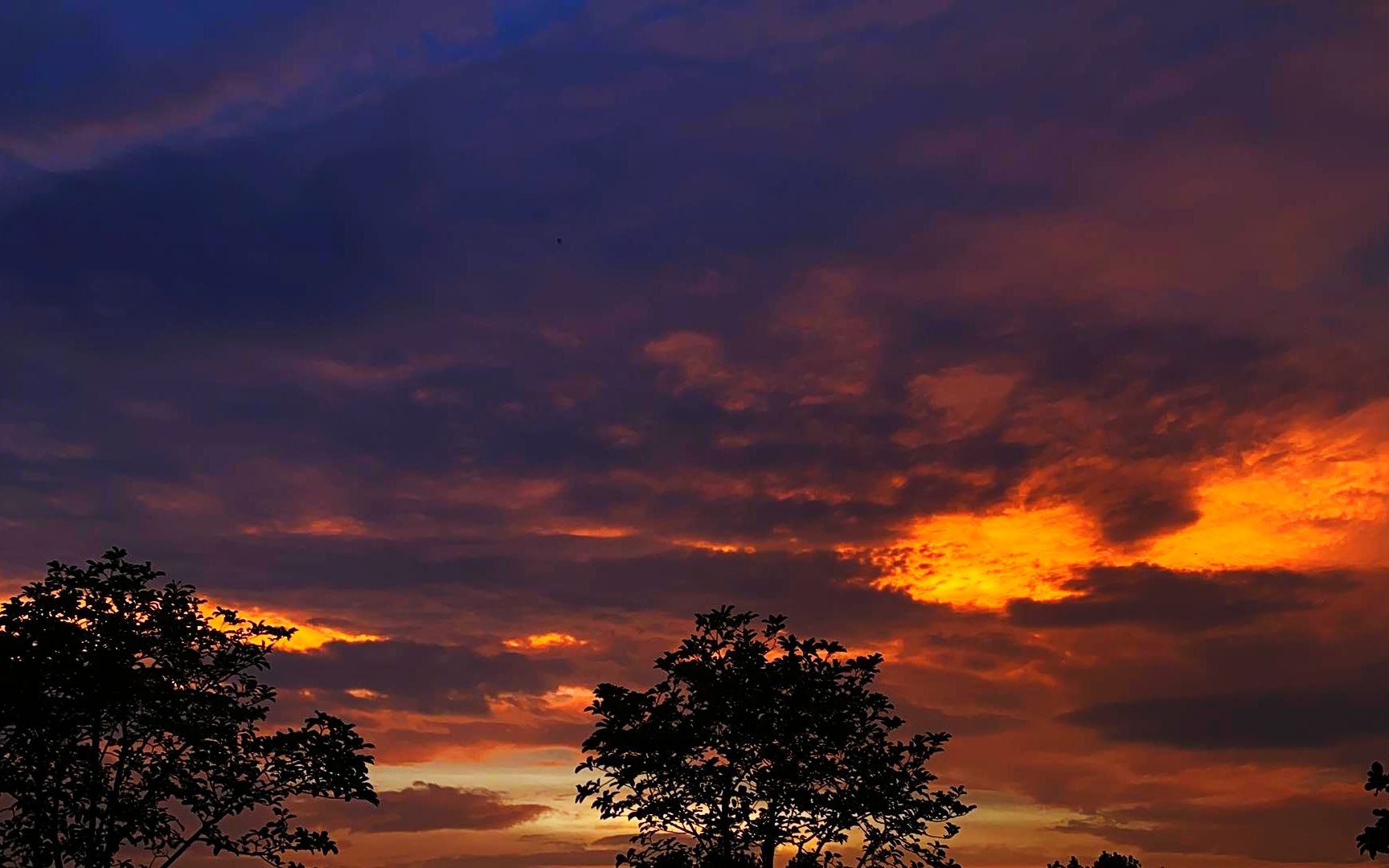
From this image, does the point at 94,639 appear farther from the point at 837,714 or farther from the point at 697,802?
the point at 837,714

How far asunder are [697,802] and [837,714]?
4.90 m

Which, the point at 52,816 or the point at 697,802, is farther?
the point at 697,802

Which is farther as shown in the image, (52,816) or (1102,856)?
(1102,856)

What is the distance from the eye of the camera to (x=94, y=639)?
37375mm

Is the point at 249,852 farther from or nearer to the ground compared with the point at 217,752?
nearer to the ground

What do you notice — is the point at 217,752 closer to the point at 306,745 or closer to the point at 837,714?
the point at 306,745

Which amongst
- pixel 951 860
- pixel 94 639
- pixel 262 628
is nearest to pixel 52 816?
pixel 94 639

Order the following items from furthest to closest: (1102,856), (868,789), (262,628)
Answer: (1102,856), (868,789), (262,628)

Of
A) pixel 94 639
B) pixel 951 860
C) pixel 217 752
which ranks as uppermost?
pixel 94 639

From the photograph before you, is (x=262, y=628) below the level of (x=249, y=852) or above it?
above

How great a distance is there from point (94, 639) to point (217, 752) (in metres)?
4.28

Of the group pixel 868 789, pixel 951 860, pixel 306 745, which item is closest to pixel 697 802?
pixel 868 789

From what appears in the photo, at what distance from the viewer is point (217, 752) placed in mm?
38219

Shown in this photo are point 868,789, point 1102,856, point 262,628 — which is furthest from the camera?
point 1102,856
